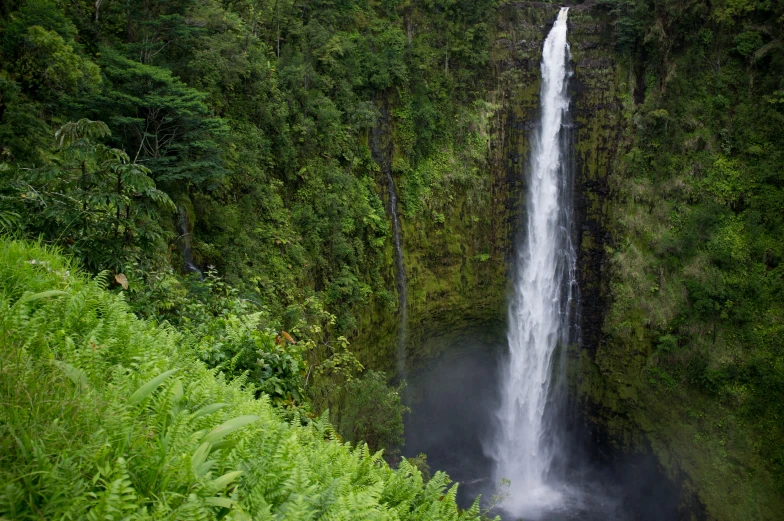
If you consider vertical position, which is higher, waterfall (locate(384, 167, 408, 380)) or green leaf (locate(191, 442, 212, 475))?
green leaf (locate(191, 442, 212, 475))

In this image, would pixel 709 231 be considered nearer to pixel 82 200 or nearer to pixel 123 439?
pixel 82 200

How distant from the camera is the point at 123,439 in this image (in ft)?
6.10

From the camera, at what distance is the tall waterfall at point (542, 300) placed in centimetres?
1928

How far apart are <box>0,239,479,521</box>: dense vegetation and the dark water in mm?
16323

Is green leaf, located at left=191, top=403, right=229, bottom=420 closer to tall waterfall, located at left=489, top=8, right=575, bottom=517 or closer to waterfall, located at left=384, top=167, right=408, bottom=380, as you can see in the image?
waterfall, located at left=384, top=167, right=408, bottom=380

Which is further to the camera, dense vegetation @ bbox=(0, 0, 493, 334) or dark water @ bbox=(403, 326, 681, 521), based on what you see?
dark water @ bbox=(403, 326, 681, 521)

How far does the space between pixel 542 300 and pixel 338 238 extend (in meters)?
10.1

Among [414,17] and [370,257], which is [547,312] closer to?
[370,257]

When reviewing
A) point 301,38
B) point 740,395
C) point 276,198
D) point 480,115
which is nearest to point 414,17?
point 480,115

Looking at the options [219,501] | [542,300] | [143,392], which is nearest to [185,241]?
[143,392]

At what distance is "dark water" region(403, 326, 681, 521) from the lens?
16.7m

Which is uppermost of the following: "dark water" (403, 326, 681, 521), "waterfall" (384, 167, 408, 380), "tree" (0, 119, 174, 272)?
"tree" (0, 119, 174, 272)

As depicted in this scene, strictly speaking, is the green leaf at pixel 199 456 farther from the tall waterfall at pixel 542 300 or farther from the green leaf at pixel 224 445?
the tall waterfall at pixel 542 300

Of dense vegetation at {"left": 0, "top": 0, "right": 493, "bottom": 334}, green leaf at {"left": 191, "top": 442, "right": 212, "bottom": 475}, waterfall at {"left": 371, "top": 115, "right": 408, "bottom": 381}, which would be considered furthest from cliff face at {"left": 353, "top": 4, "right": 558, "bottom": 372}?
green leaf at {"left": 191, "top": 442, "right": 212, "bottom": 475}
